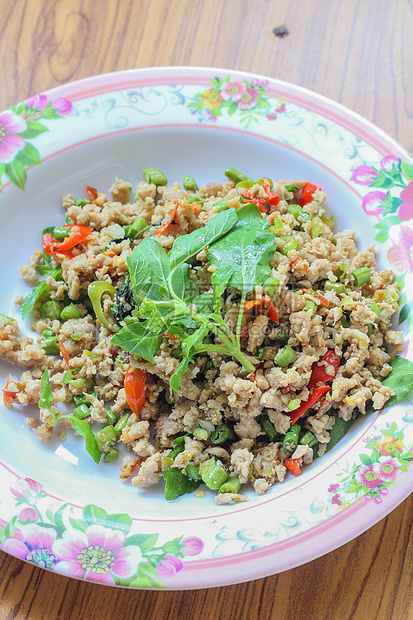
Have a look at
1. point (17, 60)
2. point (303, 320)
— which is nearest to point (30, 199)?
point (17, 60)

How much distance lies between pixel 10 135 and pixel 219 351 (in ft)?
6.49

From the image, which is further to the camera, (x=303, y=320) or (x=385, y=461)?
(x=303, y=320)

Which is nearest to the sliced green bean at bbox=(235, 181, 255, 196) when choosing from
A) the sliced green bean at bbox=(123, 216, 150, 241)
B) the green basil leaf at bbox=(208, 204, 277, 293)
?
the green basil leaf at bbox=(208, 204, 277, 293)

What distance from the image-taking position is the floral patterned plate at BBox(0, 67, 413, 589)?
7.44 ft

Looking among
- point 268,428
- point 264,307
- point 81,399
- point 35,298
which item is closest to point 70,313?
point 35,298

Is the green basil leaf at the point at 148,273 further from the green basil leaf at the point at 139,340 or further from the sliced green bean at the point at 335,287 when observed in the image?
the sliced green bean at the point at 335,287

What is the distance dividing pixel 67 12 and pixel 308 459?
154 inches

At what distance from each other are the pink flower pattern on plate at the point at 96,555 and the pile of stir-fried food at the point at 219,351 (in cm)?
34

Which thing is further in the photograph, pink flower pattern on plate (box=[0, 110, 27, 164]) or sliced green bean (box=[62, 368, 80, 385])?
pink flower pattern on plate (box=[0, 110, 27, 164])

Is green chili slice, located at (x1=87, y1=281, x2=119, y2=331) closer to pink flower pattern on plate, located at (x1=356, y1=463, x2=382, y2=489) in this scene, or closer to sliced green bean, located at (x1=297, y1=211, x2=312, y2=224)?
sliced green bean, located at (x1=297, y1=211, x2=312, y2=224)

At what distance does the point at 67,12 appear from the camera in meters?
4.33

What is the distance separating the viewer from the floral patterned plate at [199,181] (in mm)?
2268

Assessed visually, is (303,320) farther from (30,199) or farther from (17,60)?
(17,60)

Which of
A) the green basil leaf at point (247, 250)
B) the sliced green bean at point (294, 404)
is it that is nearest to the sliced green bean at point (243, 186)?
the green basil leaf at point (247, 250)
